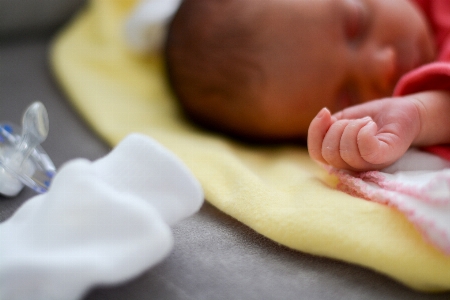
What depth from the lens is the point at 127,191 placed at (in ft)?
1.39

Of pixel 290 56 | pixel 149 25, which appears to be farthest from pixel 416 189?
pixel 149 25

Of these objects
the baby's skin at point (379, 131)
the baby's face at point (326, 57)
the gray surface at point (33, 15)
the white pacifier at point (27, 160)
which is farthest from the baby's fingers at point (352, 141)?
the gray surface at point (33, 15)

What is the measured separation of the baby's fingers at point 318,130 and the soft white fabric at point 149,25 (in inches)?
20.6

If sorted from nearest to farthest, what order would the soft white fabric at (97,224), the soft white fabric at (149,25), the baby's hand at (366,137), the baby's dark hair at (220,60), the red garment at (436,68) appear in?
the soft white fabric at (97,224) → the baby's hand at (366,137) → the red garment at (436,68) → the baby's dark hair at (220,60) → the soft white fabric at (149,25)

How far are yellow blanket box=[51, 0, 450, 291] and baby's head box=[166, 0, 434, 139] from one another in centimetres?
7

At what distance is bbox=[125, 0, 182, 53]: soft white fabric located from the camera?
0.96m

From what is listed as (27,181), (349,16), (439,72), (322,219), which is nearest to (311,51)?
(349,16)

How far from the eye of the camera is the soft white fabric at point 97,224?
0.35 m

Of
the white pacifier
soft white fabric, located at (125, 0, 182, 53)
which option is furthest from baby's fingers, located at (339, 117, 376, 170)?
soft white fabric, located at (125, 0, 182, 53)

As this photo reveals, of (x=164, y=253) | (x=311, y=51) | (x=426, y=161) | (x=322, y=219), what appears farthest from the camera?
(x=311, y=51)

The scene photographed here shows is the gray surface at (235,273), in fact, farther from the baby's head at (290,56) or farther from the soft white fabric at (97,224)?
the baby's head at (290,56)

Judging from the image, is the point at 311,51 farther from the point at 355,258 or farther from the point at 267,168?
the point at 355,258

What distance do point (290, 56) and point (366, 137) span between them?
268mm

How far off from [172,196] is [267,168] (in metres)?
0.28
